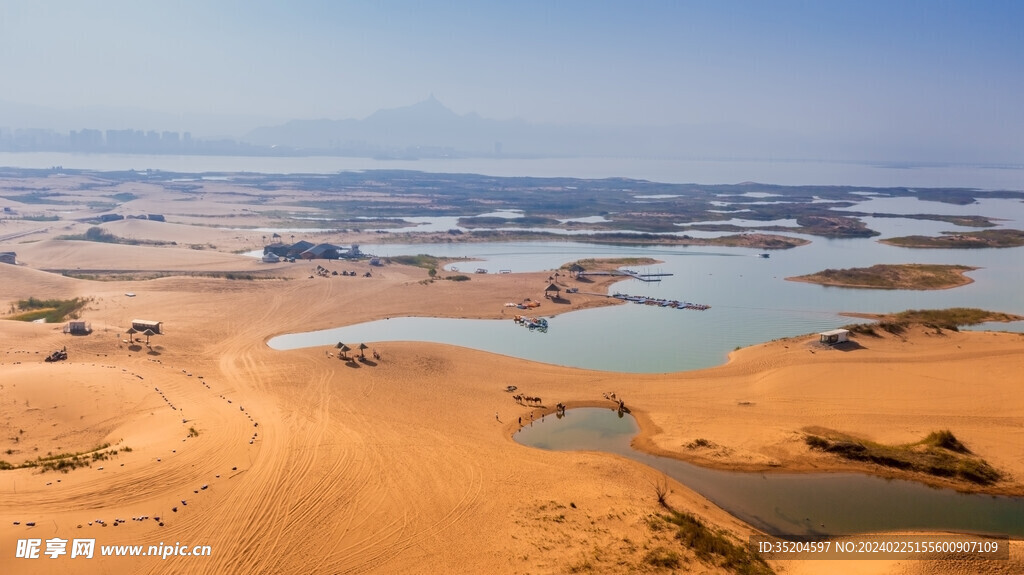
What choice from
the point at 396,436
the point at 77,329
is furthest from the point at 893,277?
the point at 77,329

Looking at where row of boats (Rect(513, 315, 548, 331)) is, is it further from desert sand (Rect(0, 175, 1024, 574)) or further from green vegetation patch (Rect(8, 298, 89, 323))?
green vegetation patch (Rect(8, 298, 89, 323))

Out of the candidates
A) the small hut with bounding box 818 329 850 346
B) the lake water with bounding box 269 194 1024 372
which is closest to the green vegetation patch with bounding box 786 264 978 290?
the lake water with bounding box 269 194 1024 372

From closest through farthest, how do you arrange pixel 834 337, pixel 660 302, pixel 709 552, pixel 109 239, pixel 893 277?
pixel 709 552 → pixel 834 337 → pixel 660 302 → pixel 893 277 → pixel 109 239

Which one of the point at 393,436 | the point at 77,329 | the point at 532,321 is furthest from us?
the point at 532,321

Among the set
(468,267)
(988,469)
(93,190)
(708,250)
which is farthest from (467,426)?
(93,190)

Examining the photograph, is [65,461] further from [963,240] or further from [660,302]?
[963,240]
